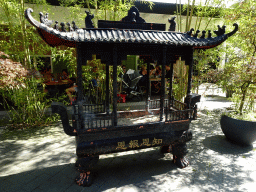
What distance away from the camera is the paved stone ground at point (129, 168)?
3.24m

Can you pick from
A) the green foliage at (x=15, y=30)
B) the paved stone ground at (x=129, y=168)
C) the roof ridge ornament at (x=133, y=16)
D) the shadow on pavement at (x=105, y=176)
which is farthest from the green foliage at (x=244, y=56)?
the green foliage at (x=15, y=30)

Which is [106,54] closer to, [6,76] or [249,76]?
[6,76]

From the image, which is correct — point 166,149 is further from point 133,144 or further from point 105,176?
point 105,176

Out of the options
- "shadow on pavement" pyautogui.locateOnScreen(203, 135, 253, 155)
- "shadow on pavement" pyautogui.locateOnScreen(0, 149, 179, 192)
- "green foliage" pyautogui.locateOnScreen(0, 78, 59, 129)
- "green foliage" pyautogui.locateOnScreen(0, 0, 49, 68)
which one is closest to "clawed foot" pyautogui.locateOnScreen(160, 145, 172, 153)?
"shadow on pavement" pyautogui.locateOnScreen(0, 149, 179, 192)

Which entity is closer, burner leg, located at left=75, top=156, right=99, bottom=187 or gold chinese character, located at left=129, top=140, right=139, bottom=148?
burner leg, located at left=75, top=156, right=99, bottom=187

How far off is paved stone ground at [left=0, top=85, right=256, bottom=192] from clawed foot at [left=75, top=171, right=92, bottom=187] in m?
0.08

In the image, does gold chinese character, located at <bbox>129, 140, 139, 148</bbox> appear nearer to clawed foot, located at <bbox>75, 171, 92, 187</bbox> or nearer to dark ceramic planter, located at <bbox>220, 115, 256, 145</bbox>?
clawed foot, located at <bbox>75, 171, 92, 187</bbox>

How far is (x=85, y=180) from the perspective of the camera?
10.7ft

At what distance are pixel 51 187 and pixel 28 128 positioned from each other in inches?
133

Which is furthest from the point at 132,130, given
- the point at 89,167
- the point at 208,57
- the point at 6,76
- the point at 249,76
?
the point at 208,57

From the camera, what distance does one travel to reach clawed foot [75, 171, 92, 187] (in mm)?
3234

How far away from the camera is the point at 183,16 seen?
396 inches

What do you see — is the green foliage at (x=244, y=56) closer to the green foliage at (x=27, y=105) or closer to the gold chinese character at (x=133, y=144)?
the gold chinese character at (x=133, y=144)

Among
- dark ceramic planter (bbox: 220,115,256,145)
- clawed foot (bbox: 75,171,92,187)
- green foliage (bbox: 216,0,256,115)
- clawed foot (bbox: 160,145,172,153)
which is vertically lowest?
clawed foot (bbox: 75,171,92,187)
